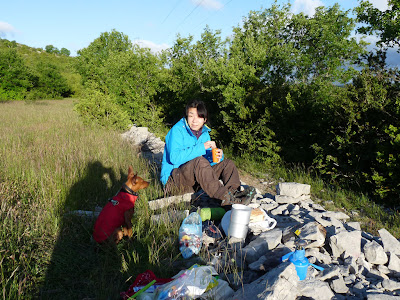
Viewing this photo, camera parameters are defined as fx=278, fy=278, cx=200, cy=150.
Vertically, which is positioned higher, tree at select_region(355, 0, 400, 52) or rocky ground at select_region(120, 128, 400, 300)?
tree at select_region(355, 0, 400, 52)

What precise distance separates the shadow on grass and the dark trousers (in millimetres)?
1190

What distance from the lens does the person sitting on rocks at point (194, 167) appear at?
3.72m

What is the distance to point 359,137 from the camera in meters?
5.46

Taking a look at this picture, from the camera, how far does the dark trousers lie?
3.74 metres

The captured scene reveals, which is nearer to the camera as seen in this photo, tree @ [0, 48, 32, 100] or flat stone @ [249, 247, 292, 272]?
flat stone @ [249, 247, 292, 272]

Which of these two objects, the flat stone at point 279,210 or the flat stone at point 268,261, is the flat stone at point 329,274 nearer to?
the flat stone at point 268,261

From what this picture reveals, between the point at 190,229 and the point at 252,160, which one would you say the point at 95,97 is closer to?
the point at 252,160

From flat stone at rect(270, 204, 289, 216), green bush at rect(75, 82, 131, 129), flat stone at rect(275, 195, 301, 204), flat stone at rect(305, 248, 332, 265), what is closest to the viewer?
flat stone at rect(305, 248, 332, 265)

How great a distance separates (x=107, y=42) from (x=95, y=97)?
8.88 meters

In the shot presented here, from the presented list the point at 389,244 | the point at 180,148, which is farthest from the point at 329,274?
the point at 180,148

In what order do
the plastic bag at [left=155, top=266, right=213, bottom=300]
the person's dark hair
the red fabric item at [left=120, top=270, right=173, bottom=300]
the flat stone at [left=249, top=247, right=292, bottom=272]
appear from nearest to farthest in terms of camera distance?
the plastic bag at [left=155, top=266, right=213, bottom=300], the red fabric item at [left=120, top=270, right=173, bottom=300], the flat stone at [left=249, top=247, right=292, bottom=272], the person's dark hair

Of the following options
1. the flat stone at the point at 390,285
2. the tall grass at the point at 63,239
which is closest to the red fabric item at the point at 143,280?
the tall grass at the point at 63,239

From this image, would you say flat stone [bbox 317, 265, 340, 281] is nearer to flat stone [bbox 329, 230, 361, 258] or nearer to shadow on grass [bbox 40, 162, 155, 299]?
flat stone [bbox 329, 230, 361, 258]

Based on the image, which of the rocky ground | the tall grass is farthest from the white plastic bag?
the tall grass
